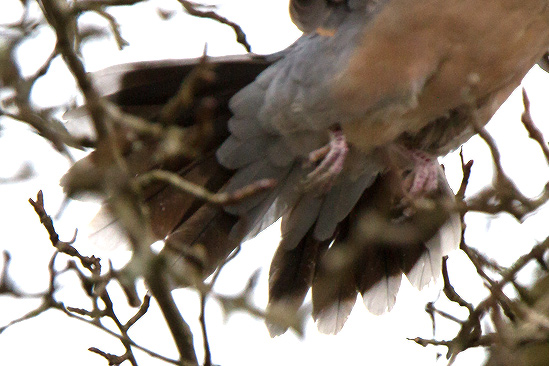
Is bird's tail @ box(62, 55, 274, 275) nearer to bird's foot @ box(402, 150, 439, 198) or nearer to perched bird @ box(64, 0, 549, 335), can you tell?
perched bird @ box(64, 0, 549, 335)

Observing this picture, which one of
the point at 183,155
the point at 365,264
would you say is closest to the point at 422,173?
the point at 365,264

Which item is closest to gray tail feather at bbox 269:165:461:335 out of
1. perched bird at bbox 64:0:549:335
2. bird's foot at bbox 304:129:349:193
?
perched bird at bbox 64:0:549:335

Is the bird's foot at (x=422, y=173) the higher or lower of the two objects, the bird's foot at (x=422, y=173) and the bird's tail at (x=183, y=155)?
the lower

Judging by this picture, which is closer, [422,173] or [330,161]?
[330,161]

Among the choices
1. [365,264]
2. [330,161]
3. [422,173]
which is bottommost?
[365,264]

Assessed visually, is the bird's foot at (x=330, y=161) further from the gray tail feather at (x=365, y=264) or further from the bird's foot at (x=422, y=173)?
the bird's foot at (x=422, y=173)

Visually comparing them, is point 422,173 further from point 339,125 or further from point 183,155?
point 183,155

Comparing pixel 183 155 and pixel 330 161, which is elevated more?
pixel 183 155

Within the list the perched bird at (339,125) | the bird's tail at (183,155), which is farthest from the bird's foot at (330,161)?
the bird's tail at (183,155)
